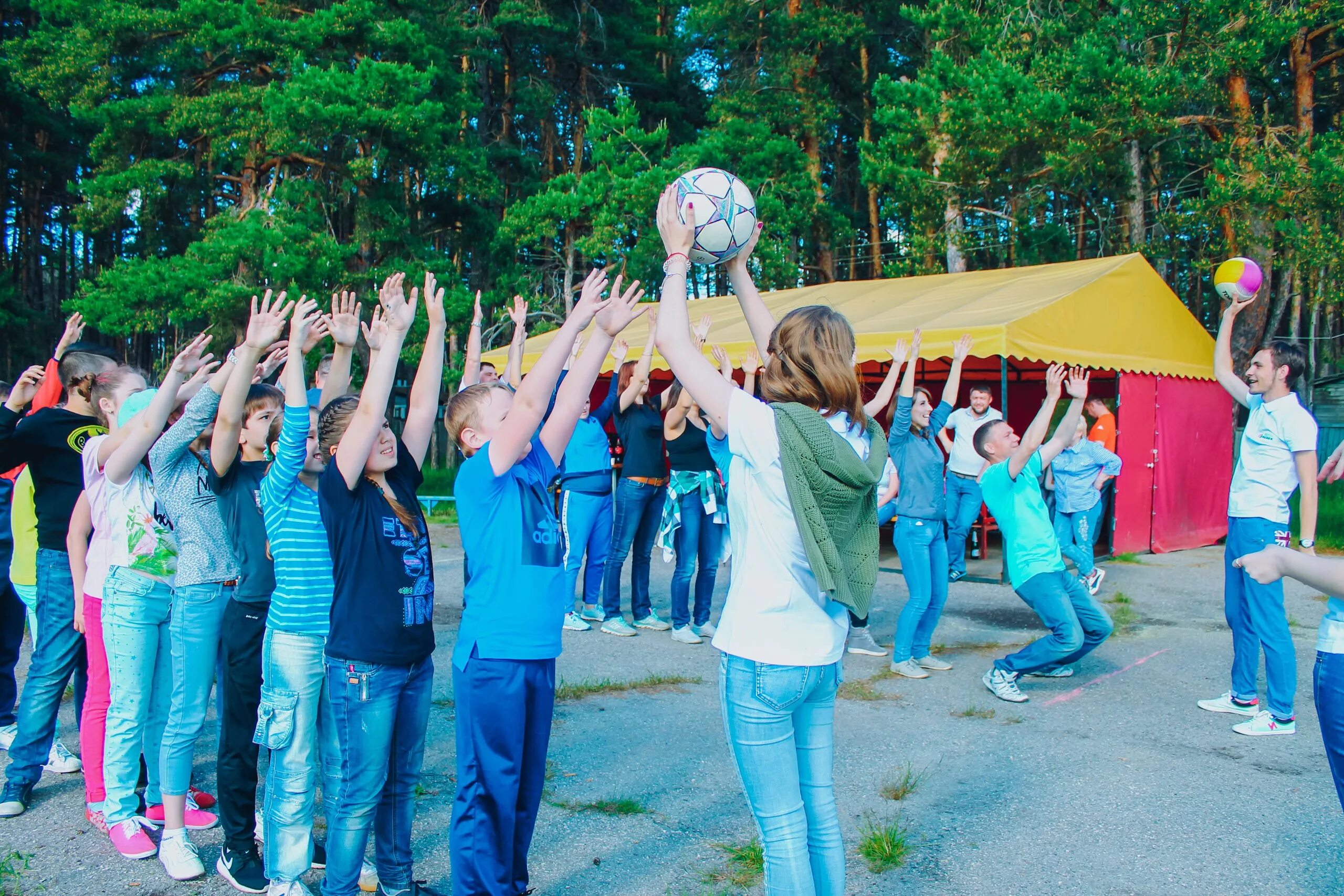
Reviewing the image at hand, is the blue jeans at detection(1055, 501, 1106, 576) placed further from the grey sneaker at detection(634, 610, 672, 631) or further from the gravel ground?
the grey sneaker at detection(634, 610, 672, 631)

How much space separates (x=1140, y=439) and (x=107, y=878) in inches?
421

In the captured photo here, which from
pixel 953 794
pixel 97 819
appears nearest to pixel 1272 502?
pixel 953 794

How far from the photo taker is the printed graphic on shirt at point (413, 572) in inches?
110

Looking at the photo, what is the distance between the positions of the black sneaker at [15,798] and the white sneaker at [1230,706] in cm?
564

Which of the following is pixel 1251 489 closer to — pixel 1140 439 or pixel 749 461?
pixel 749 461

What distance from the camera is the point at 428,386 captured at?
304 cm

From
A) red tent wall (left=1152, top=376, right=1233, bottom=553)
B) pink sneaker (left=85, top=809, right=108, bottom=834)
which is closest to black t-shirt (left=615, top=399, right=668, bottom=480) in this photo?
pink sneaker (left=85, top=809, right=108, bottom=834)

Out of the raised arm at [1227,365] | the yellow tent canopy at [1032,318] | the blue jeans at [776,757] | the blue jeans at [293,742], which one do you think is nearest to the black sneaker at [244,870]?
the blue jeans at [293,742]

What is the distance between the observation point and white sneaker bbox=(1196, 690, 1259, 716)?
16.6 ft

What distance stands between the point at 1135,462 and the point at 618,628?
6.93m

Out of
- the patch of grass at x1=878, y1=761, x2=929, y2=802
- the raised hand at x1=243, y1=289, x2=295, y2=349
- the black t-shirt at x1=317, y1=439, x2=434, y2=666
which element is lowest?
the patch of grass at x1=878, y1=761, x2=929, y2=802

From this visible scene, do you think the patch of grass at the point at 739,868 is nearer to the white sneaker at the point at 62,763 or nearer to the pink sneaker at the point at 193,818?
the pink sneaker at the point at 193,818

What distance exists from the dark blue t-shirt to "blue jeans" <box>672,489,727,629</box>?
4.13 meters

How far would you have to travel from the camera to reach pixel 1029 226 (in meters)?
20.4
